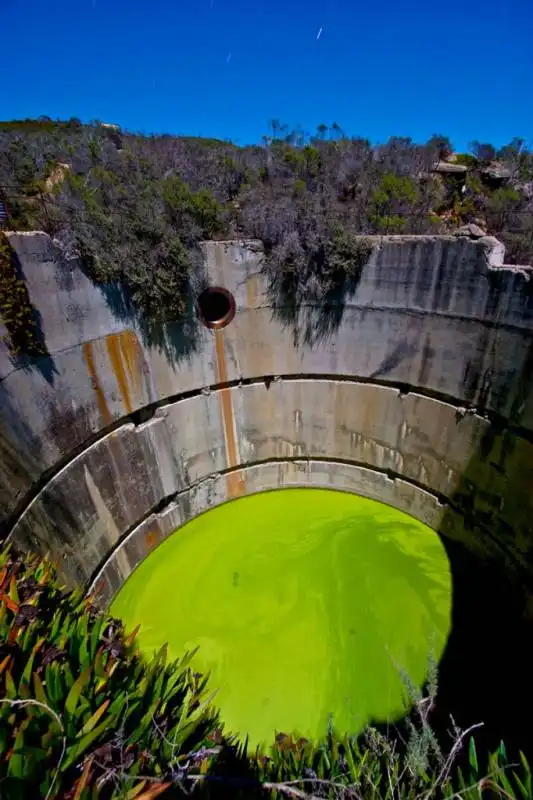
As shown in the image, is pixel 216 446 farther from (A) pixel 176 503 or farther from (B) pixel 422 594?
(B) pixel 422 594

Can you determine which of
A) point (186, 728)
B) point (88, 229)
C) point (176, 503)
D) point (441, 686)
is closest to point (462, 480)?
point (441, 686)

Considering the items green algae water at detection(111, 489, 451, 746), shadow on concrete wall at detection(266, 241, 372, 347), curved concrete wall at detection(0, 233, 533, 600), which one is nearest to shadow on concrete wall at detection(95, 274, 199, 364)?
curved concrete wall at detection(0, 233, 533, 600)

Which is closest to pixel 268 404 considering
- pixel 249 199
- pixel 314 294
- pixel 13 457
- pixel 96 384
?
pixel 314 294

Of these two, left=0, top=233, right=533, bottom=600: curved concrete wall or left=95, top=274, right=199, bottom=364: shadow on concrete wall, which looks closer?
left=0, top=233, right=533, bottom=600: curved concrete wall

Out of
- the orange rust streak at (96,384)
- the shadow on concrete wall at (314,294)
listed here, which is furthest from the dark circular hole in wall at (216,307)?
the orange rust streak at (96,384)

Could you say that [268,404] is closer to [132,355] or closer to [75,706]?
[132,355]

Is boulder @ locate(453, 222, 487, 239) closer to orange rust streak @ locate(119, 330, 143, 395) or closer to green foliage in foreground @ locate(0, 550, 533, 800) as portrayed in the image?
orange rust streak @ locate(119, 330, 143, 395)

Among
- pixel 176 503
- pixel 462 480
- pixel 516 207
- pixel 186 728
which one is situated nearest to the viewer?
pixel 186 728
